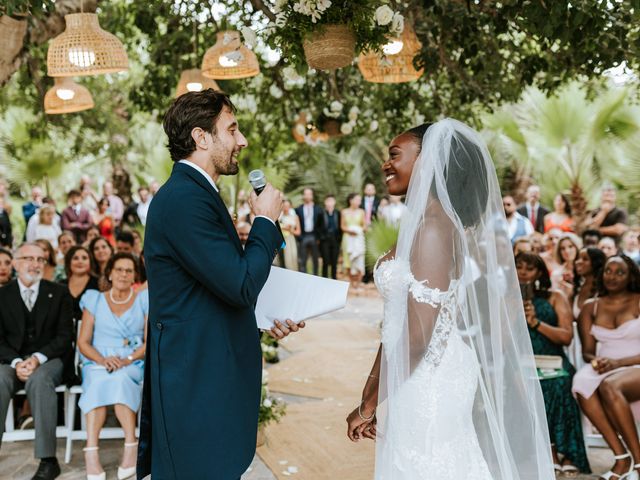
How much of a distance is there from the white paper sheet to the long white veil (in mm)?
246

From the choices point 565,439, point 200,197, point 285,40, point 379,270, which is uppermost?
point 285,40

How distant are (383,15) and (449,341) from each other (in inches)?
72.4

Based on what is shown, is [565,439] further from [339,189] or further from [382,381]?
[339,189]

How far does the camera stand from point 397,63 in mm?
5055

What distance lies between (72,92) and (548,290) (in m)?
3.95

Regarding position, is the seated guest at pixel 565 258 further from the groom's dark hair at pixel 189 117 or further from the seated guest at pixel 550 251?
the groom's dark hair at pixel 189 117

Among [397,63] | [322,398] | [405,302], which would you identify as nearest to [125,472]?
[322,398]

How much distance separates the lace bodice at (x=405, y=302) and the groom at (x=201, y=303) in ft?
1.59

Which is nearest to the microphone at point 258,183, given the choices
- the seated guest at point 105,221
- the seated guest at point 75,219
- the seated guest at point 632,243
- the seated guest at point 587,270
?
the seated guest at point 587,270

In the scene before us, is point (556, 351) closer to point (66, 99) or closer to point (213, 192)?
point (213, 192)

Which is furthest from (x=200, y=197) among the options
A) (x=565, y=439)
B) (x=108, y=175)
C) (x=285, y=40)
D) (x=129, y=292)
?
(x=108, y=175)

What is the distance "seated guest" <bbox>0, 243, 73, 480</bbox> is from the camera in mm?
4957

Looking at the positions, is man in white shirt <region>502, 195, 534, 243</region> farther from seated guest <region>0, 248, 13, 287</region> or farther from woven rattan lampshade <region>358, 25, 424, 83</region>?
seated guest <region>0, 248, 13, 287</region>

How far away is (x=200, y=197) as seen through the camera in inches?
96.4
